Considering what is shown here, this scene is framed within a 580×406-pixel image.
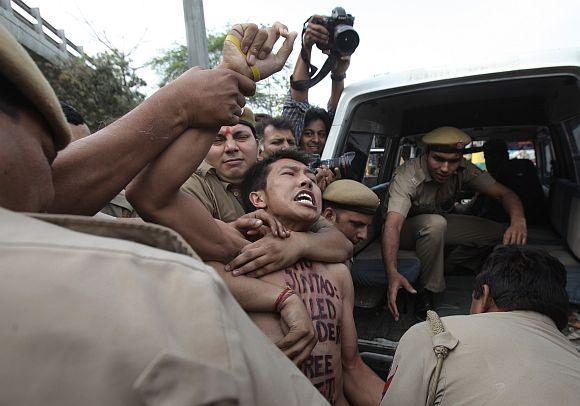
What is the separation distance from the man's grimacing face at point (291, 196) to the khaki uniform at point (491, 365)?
64 cm

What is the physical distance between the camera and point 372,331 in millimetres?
2498

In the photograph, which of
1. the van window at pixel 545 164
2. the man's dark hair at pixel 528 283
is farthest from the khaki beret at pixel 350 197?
the van window at pixel 545 164

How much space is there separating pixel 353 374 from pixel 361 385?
0.05m

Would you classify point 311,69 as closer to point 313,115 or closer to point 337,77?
point 337,77

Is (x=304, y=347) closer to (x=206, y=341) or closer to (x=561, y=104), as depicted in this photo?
(x=206, y=341)

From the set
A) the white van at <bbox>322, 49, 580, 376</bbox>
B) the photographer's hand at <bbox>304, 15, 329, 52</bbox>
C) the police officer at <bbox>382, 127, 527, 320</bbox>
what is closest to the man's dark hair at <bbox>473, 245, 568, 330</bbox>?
the white van at <bbox>322, 49, 580, 376</bbox>

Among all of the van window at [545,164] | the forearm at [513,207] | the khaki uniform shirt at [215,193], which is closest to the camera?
the khaki uniform shirt at [215,193]

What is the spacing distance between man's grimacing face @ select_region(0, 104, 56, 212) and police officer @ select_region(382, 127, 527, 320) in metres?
2.24

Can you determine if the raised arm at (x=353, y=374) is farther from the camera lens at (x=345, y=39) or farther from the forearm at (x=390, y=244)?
the camera lens at (x=345, y=39)

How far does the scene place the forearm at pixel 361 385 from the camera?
155 centimetres

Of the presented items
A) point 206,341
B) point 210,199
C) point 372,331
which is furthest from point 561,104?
point 206,341

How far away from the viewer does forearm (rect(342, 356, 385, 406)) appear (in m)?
1.55

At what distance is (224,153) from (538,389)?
181cm

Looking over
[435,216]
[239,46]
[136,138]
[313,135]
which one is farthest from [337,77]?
[136,138]
